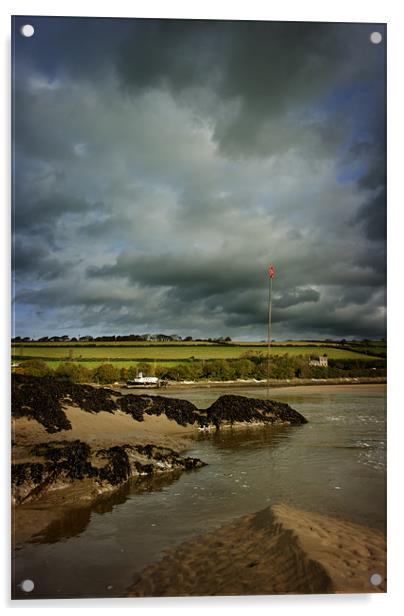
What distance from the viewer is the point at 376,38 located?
3846 millimetres

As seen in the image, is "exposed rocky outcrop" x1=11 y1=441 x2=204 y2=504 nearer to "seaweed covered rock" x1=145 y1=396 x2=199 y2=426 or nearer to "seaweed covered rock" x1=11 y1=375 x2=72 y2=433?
"seaweed covered rock" x1=11 y1=375 x2=72 y2=433

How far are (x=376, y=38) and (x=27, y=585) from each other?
187 inches

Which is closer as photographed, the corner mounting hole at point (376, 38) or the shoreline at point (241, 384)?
the corner mounting hole at point (376, 38)

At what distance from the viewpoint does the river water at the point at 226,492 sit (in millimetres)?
3297

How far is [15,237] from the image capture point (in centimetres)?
370

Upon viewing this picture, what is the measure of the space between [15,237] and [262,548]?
2821mm

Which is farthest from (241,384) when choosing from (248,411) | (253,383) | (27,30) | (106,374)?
(27,30)

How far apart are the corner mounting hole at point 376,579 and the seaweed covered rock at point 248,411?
4.04ft

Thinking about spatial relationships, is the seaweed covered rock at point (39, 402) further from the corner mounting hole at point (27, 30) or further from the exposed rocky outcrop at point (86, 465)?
the corner mounting hole at point (27, 30)

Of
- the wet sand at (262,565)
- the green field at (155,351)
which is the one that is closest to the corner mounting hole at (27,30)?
the green field at (155,351)

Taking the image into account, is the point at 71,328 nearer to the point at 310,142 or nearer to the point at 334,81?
the point at 310,142

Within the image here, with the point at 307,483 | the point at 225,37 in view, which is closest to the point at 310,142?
the point at 225,37

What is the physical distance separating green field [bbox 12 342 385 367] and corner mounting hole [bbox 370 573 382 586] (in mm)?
1565

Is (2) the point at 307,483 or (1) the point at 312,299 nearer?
(2) the point at 307,483
